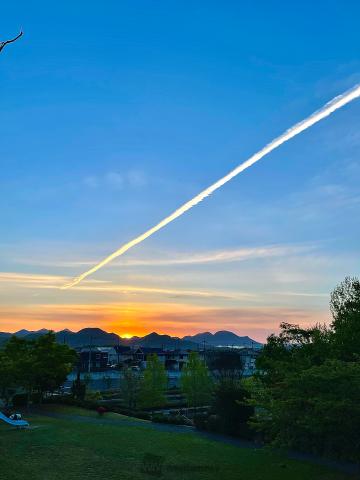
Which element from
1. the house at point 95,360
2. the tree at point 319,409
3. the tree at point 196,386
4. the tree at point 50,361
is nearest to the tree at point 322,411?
the tree at point 319,409

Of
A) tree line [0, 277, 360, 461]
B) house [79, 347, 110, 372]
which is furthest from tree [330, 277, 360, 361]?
house [79, 347, 110, 372]

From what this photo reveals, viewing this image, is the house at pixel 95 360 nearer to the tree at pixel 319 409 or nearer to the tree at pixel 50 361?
the tree at pixel 50 361

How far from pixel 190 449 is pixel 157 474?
21.6 ft

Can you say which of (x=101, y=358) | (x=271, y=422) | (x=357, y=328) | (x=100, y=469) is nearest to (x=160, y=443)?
(x=100, y=469)

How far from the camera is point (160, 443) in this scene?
31156 mm

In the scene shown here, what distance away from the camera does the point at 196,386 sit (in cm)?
5550

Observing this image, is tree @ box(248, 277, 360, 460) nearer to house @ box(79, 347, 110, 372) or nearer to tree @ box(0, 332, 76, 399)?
tree @ box(0, 332, 76, 399)

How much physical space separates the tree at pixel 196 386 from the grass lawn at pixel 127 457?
63.5ft

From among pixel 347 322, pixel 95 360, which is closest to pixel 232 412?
pixel 347 322

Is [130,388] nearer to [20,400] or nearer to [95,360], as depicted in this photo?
[20,400]

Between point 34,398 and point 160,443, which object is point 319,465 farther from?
point 34,398

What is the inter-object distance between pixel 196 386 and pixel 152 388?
6143 mm

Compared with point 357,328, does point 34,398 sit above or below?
below

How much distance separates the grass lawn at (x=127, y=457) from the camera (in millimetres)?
23594
